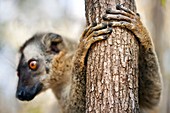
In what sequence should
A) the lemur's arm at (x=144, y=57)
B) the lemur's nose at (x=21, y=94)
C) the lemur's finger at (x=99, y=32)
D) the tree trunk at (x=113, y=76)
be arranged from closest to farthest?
1. the tree trunk at (x=113, y=76)
2. the lemur's finger at (x=99, y=32)
3. the lemur's arm at (x=144, y=57)
4. the lemur's nose at (x=21, y=94)

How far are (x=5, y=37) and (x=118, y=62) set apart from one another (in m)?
8.43

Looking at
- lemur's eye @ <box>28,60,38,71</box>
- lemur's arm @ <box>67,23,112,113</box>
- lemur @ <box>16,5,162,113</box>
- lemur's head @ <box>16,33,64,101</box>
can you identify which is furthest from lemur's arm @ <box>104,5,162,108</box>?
lemur's eye @ <box>28,60,38,71</box>

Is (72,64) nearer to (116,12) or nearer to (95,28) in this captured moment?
(95,28)

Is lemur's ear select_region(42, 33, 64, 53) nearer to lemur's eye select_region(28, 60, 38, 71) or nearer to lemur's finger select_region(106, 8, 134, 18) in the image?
lemur's eye select_region(28, 60, 38, 71)

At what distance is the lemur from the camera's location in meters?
4.18

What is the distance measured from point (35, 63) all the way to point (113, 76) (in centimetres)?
237

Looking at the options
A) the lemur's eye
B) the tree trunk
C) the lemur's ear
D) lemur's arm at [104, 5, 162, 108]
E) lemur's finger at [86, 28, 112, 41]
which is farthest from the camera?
the lemur's ear

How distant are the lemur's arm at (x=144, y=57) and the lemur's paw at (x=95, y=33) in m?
0.08

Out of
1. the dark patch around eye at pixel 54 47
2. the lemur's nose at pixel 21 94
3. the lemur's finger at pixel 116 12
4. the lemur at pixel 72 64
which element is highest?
the lemur's finger at pixel 116 12

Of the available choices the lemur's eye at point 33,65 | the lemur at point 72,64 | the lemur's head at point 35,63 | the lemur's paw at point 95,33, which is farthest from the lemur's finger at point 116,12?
the lemur's eye at point 33,65

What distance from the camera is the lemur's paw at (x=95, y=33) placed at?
3.99 metres

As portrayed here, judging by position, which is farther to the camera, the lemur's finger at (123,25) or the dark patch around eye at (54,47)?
the dark patch around eye at (54,47)

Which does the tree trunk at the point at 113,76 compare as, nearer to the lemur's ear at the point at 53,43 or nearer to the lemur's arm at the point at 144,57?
the lemur's arm at the point at 144,57

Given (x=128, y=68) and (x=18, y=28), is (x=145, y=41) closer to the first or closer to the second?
(x=128, y=68)
